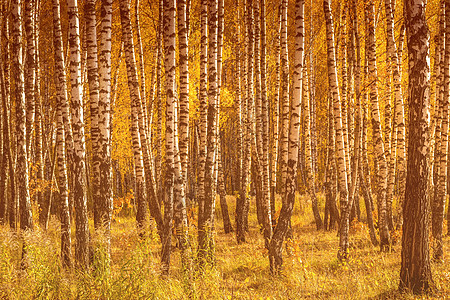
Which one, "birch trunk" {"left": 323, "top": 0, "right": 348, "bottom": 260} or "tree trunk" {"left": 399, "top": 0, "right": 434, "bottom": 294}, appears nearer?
"tree trunk" {"left": 399, "top": 0, "right": 434, "bottom": 294}

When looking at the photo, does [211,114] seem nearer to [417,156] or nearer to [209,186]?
[209,186]

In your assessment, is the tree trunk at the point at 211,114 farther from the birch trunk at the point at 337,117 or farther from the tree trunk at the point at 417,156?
the tree trunk at the point at 417,156

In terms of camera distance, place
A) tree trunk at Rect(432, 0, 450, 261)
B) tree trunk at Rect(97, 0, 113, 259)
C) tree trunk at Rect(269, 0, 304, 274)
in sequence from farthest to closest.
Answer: tree trunk at Rect(432, 0, 450, 261) → tree trunk at Rect(269, 0, 304, 274) → tree trunk at Rect(97, 0, 113, 259)

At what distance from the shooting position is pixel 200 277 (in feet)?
17.0

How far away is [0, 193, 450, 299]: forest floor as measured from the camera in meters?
4.48

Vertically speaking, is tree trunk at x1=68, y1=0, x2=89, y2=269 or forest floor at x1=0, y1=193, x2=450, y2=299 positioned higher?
tree trunk at x1=68, y1=0, x2=89, y2=269

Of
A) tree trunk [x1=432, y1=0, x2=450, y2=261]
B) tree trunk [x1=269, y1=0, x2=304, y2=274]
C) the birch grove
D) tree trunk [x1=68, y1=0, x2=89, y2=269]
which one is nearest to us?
the birch grove

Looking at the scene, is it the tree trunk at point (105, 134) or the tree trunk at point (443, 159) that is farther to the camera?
the tree trunk at point (443, 159)

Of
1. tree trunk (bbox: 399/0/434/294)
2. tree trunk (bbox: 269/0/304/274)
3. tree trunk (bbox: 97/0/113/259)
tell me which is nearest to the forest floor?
tree trunk (bbox: 399/0/434/294)

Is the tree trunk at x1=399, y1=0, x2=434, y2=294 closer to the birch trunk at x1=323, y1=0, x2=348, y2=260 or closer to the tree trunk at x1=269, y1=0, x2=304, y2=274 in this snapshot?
the tree trunk at x1=269, y1=0, x2=304, y2=274

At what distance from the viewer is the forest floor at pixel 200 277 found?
448cm

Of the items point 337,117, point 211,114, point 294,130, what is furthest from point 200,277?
point 337,117

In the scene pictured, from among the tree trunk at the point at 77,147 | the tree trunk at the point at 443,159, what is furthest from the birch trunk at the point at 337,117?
the tree trunk at the point at 77,147

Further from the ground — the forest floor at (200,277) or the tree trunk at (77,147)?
the tree trunk at (77,147)
